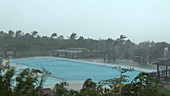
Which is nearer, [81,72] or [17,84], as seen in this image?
[17,84]

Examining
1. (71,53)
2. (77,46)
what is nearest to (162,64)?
(71,53)

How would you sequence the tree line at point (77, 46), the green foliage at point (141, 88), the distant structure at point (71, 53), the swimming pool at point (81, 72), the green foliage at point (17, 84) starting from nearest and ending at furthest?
the green foliage at point (17, 84), the green foliage at point (141, 88), the swimming pool at point (81, 72), the distant structure at point (71, 53), the tree line at point (77, 46)

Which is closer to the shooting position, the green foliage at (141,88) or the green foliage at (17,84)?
the green foliage at (17,84)

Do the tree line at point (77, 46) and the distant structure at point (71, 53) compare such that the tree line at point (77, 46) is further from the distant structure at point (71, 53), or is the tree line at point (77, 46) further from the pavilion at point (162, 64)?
the pavilion at point (162, 64)

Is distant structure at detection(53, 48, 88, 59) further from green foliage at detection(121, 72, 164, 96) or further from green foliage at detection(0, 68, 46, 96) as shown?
green foliage at detection(0, 68, 46, 96)

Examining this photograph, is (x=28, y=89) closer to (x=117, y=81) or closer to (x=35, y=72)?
(x=35, y=72)

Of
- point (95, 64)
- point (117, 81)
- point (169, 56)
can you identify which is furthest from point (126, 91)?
point (169, 56)

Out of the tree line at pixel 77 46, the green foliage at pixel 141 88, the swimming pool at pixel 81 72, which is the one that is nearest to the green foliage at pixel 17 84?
the green foliage at pixel 141 88

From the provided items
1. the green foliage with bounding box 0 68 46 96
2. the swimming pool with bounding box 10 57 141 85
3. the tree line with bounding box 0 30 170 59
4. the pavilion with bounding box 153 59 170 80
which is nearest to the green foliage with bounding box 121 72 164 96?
the green foliage with bounding box 0 68 46 96

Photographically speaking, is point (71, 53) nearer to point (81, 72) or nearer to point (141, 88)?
point (81, 72)

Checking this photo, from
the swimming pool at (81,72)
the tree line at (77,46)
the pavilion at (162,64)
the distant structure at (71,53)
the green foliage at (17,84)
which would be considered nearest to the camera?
the green foliage at (17,84)

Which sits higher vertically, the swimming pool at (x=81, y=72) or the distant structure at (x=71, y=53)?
the distant structure at (x=71, y=53)

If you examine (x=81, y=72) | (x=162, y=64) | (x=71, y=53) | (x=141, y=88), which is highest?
(x=71, y=53)

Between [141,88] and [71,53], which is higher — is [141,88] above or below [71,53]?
below
